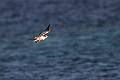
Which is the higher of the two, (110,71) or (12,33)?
(12,33)

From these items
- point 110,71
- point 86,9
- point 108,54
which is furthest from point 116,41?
point 86,9

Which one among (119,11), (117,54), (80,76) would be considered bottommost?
(80,76)

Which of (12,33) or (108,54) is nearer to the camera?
(108,54)

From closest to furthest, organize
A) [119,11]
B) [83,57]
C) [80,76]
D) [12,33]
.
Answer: [80,76]
[83,57]
[12,33]
[119,11]

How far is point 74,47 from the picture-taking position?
39.2 metres

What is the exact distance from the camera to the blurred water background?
36062 mm

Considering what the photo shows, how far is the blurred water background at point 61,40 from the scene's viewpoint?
118 ft

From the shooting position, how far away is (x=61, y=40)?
40.1 metres

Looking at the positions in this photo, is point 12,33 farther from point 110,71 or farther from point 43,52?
point 110,71

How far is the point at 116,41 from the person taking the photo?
129 ft

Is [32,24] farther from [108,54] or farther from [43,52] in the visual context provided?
[108,54]

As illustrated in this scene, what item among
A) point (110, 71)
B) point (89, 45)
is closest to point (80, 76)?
point (110, 71)

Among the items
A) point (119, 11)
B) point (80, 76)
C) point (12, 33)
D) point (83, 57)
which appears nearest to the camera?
point (80, 76)

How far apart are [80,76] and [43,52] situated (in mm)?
4868
